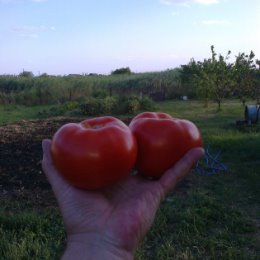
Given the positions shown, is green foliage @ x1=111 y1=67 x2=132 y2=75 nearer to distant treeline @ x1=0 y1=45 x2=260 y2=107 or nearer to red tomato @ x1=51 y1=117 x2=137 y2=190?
distant treeline @ x1=0 y1=45 x2=260 y2=107

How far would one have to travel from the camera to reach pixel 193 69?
67.5ft

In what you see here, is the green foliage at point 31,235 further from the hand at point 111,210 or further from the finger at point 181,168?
the finger at point 181,168

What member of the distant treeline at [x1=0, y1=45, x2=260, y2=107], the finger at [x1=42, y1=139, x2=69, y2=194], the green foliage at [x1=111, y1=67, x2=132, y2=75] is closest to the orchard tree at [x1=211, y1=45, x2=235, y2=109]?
the distant treeline at [x1=0, y1=45, x2=260, y2=107]

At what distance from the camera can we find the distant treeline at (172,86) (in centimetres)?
1789

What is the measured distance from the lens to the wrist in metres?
1.69

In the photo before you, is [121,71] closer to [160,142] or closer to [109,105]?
[109,105]

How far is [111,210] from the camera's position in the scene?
6.00ft

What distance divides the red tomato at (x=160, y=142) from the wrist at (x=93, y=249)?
34 centimetres

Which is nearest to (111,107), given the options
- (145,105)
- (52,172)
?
(145,105)

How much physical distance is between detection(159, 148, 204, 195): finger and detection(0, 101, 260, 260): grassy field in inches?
96.8

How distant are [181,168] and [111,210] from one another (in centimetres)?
32

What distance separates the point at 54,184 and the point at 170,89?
2545 centimetres

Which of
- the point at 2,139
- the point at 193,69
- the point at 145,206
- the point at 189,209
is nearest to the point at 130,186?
the point at 145,206

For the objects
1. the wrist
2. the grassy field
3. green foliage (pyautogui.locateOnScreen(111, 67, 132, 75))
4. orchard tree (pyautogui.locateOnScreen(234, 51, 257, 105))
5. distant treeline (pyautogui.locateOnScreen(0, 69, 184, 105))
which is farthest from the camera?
green foliage (pyautogui.locateOnScreen(111, 67, 132, 75))
